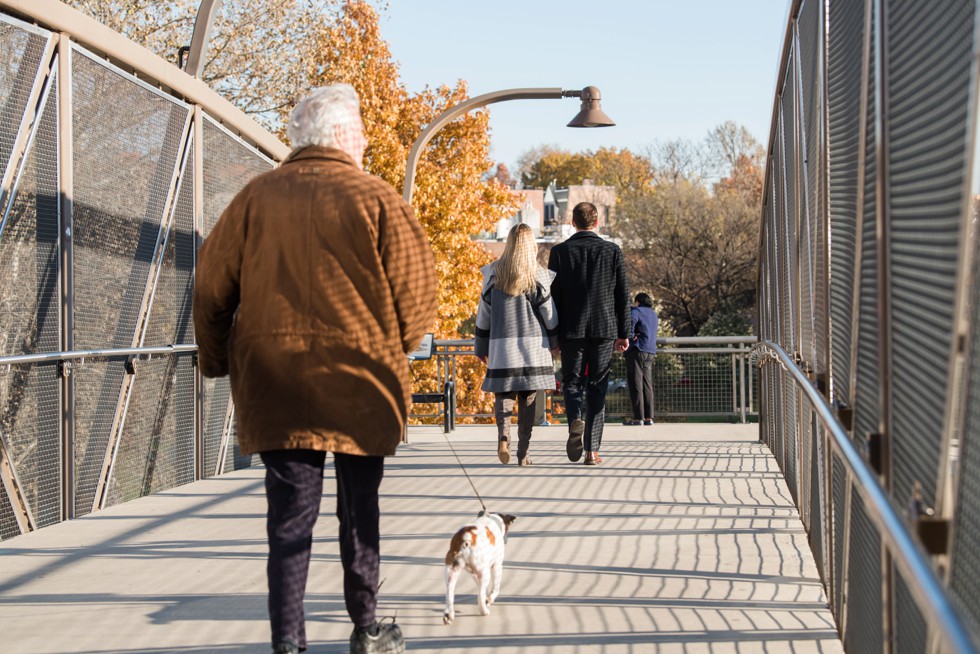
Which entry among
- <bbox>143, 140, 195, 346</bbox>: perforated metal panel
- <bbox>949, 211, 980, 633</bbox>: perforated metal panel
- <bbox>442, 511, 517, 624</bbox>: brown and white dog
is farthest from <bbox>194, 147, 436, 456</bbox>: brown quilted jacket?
<bbox>143, 140, 195, 346</bbox>: perforated metal panel

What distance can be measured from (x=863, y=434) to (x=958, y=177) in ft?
4.76

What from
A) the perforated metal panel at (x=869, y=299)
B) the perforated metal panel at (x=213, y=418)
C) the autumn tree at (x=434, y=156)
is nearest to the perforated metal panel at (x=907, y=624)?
the perforated metal panel at (x=869, y=299)

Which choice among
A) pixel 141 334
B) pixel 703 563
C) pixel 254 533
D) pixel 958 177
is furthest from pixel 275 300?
pixel 141 334

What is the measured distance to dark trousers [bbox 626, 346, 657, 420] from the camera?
15586 millimetres

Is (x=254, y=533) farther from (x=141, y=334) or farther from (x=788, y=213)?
(x=788, y=213)

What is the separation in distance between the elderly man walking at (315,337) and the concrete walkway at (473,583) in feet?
1.87

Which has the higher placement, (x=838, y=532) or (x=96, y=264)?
(x=96, y=264)

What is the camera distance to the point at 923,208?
2426 mm

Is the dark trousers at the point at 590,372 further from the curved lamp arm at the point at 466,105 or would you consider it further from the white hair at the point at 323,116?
the white hair at the point at 323,116

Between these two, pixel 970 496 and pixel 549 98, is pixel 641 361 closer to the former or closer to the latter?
pixel 549 98

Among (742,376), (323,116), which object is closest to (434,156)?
(742,376)

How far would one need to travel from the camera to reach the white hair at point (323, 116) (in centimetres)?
408

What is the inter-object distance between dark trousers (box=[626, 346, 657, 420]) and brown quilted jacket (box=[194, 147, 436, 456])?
463 inches

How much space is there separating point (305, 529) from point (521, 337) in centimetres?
558
